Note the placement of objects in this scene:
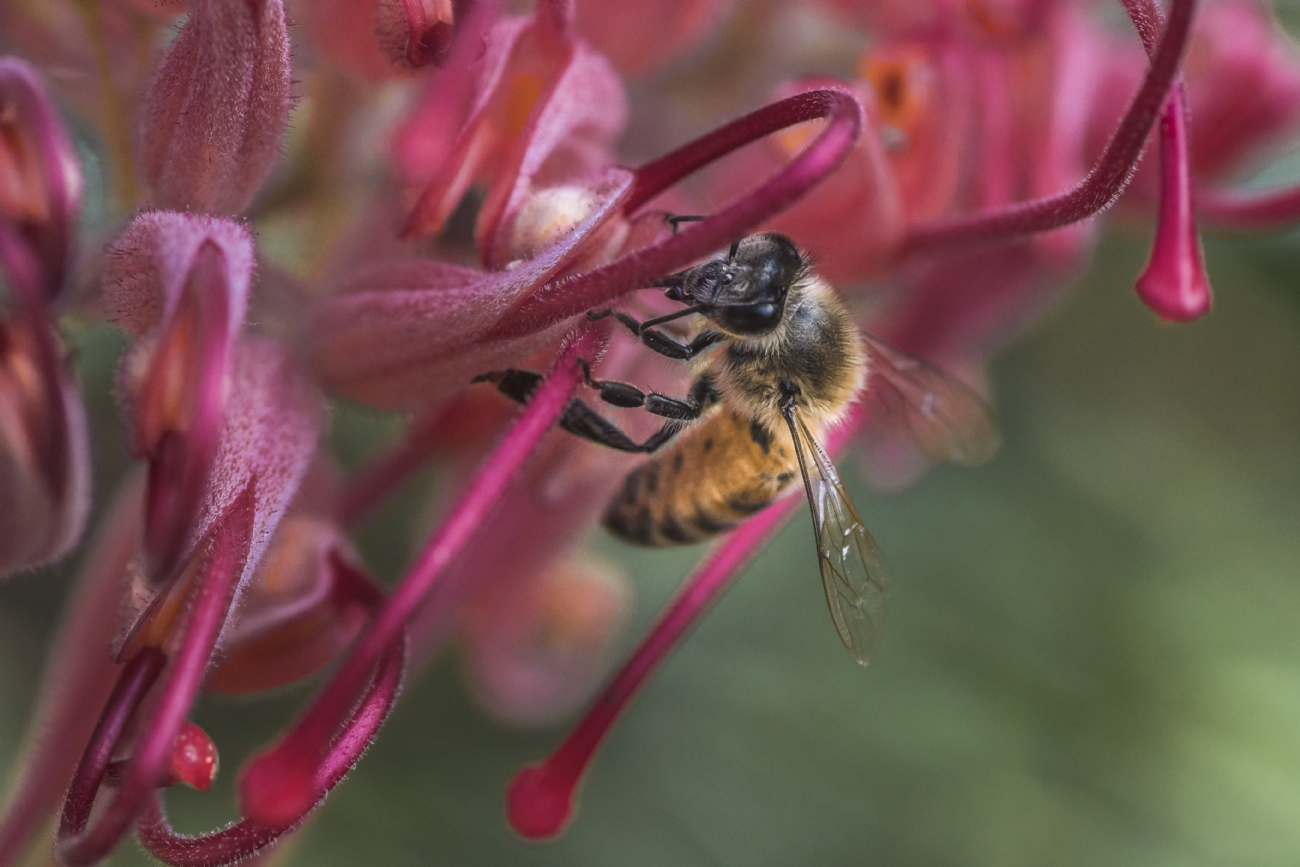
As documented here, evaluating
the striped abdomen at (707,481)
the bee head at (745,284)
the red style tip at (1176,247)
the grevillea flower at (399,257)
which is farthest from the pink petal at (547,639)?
the red style tip at (1176,247)

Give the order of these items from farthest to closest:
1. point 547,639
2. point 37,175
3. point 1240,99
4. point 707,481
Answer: point 547,639, point 1240,99, point 707,481, point 37,175

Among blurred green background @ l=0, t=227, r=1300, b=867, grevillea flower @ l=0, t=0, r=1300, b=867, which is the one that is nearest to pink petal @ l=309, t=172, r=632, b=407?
grevillea flower @ l=0, t=0, r=1300, b=867

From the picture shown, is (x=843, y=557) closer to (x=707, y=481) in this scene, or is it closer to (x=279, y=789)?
(x=707, y=481)

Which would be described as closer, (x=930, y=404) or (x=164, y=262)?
(x=164, y=262)

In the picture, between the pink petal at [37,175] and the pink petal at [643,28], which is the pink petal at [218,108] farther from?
the pink petal at [643,28]

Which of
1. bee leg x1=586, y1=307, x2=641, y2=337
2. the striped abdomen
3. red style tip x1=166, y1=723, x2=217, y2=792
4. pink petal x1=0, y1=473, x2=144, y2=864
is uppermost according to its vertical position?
bee leg x1=586, y1=307, x2=641, y2=337

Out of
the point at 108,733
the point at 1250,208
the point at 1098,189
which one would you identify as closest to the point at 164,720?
the point at 108,733

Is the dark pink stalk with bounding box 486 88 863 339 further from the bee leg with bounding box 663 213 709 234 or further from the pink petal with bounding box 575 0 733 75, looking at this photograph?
the pink petal with bounding box 575 0 733 75
